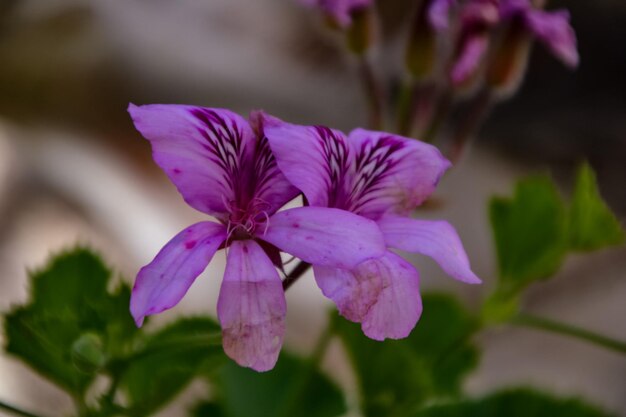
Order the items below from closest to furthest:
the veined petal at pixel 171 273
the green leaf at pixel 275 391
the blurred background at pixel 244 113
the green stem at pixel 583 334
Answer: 1. the veined petal at pixel 171 273
2. the green stem at pixel 583 334
3. the green leaf at pixel 275 391
4. the blurred background at pixel 244 113

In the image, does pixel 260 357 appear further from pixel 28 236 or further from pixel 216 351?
pixel 28 236

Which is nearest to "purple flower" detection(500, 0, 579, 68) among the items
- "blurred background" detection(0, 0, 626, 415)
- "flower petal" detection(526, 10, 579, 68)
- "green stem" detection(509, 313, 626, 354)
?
"flower petal" detection(526, 10, 579, 68)

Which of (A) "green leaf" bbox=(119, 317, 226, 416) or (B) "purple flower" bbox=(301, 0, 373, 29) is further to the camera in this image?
(B) "purple flower" bbox=(301, 0, 373, 29)

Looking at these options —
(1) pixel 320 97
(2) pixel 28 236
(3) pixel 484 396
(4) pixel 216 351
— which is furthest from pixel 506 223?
(1) pixel 320 97

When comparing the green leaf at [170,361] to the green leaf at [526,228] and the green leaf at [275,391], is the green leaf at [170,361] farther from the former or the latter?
the green leaf at [526,228]

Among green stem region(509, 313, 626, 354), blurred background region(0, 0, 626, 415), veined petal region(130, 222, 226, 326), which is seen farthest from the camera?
blurred background region(0, 0, 626, 415)

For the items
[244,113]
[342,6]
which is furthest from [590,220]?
[244,113]

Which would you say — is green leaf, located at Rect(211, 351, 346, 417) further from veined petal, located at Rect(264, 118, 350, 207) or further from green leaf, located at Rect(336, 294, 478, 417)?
veined petal, located at Rect(264, 118, 350, 207)

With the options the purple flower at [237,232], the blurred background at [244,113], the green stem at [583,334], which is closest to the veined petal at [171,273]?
the purple flower at [237,232]

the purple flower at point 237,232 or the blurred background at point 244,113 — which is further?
the blurred background at point 244,113
